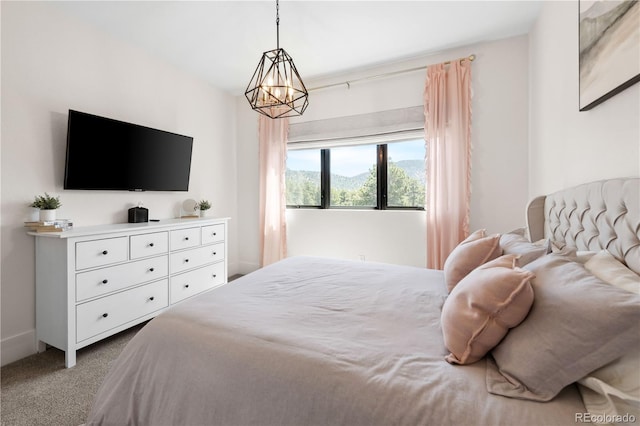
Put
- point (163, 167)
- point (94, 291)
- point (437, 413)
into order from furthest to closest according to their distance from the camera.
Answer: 1. point (163, 167)
2. point (94, 291)
3. point (437, 413)

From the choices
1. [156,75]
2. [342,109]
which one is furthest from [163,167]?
[342,109]

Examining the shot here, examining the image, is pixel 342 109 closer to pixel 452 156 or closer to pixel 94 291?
pixel 452 156

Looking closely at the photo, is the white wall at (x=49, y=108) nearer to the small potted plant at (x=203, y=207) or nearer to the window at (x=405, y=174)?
the small potted plant at (x=203, y=207)

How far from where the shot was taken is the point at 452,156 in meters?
2.87

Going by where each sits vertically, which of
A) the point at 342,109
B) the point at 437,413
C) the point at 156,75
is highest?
the point at 156,75

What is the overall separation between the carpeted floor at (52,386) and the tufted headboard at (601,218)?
266 cm

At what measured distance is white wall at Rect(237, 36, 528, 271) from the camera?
2746mm

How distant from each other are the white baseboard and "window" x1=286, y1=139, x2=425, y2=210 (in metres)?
2.76

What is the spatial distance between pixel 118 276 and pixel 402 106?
325 centimetres

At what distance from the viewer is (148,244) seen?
8.07 feet

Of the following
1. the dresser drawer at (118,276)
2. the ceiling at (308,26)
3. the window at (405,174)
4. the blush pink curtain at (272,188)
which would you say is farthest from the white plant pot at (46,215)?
the window at (405,174)

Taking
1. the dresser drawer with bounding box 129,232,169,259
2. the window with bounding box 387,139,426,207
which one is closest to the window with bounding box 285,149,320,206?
the window with bounding box 387,139,426,207

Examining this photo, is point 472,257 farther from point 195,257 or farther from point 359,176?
point 195,257

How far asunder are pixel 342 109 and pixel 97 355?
3.38 metres
